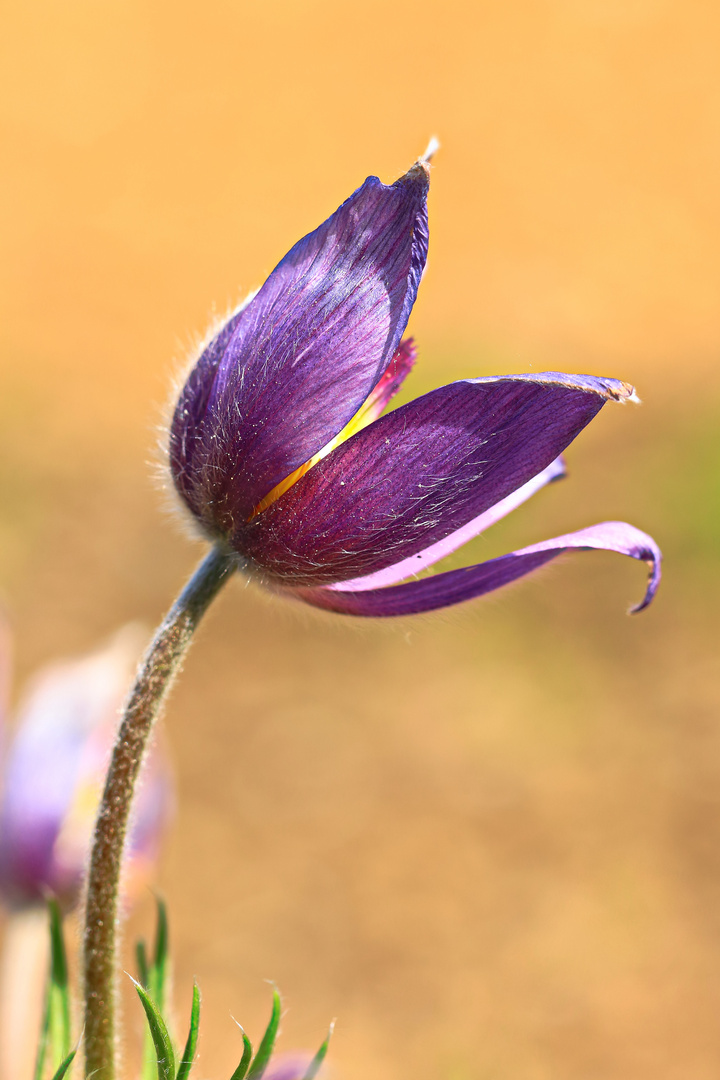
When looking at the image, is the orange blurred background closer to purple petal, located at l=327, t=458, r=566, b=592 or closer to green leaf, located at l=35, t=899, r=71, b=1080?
purple petal, located at l=327, t=458, r=566, b=592

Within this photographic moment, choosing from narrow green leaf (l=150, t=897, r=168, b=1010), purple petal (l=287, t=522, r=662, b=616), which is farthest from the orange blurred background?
narrow green leaf (l=150, t=897, r=168, b=1010)

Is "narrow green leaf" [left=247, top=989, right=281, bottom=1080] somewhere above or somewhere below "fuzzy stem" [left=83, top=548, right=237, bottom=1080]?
below

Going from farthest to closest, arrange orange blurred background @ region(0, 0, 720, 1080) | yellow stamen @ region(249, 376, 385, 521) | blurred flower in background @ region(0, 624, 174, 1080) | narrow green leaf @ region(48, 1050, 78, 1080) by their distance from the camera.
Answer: orange blurred background @ region(0, 0, 720, 1080) → blurred flower in background @ region(0, 624, 174, 1080) → yellow stamen @ region(249, 376, 385, 521) → narrow green leaf @ region(48, 1050, 78, 1080)

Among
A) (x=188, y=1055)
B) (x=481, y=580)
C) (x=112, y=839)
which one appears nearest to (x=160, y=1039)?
(x=188, y=1055)

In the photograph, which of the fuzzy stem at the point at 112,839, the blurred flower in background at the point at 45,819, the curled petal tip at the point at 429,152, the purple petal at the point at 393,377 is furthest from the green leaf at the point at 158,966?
the curled petal tip at the point at 429,152

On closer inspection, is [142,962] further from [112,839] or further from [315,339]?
[315,339]

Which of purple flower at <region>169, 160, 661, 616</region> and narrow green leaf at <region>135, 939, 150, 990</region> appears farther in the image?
narrow green leaf at <region>135, 939, 150, 990</region>

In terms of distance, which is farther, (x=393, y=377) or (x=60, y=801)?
(x=60, y=801)
